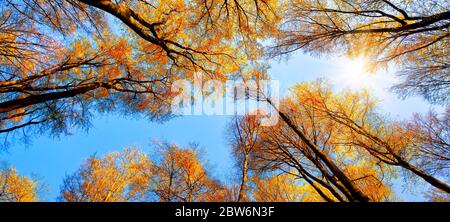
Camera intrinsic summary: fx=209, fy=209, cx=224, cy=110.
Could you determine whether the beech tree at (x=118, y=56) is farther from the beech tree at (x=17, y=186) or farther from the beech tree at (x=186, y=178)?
the beech tree at (x=17, y=186)

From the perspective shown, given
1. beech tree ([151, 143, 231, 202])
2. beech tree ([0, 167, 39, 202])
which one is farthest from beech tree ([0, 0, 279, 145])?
beech tree ([0, 167, 39, 202])

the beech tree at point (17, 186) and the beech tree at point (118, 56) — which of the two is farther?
the beech tree at point (17, 186)

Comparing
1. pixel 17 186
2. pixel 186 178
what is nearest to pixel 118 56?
pixel 186 178

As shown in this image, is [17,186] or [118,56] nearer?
[118,56]

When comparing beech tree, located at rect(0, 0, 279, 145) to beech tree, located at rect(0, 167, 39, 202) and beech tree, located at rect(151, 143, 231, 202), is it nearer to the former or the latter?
beech tree, located at rect(151, 143, 231, 202)

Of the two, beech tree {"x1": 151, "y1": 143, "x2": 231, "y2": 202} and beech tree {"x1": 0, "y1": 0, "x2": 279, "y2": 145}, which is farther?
beech tree {"x1": 151, "y1": 143, "x2": 231, "y2": 202}

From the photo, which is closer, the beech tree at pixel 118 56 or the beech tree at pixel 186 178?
the beech tree at pixel 118 56

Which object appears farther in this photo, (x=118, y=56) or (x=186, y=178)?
(x=186, y=178)

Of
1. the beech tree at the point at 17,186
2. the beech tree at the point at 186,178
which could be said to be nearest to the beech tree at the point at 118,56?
the beech tree at the point at 186,178

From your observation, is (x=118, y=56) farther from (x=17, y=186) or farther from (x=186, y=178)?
(x=17, y=186)

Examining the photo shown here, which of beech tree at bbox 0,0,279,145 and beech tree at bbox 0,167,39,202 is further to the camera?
beech tree at bbox 0,167,39,202
